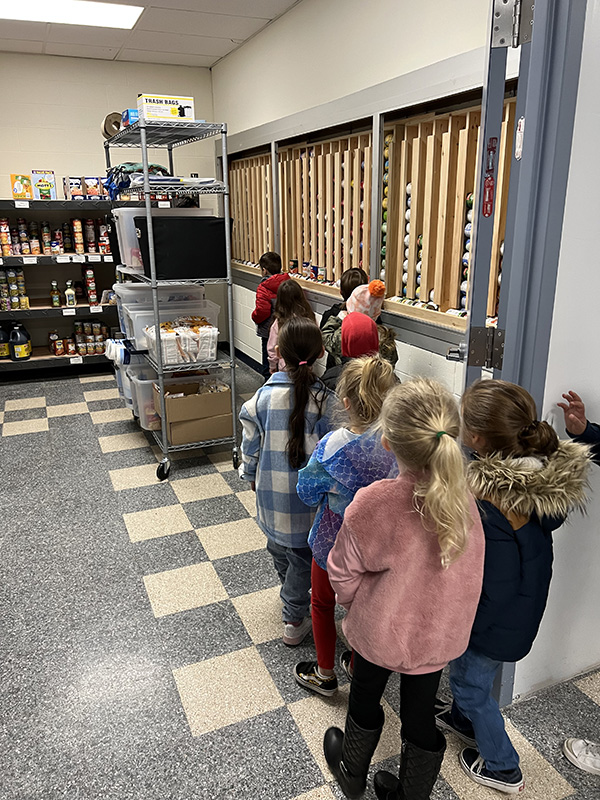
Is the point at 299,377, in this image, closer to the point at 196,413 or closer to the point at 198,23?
the point at 196,413

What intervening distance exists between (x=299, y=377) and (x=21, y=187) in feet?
15.5

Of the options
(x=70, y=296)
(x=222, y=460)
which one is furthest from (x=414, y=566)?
(x=70, y=296)

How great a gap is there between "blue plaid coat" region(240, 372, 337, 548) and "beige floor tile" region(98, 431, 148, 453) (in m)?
2.30

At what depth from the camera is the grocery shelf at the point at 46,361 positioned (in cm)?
568

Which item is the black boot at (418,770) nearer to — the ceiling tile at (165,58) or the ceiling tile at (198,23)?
the ceiling tile at (198,23)

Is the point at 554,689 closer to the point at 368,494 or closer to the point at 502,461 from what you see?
the point at 502,461

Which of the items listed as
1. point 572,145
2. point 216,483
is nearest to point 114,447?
point 216,483

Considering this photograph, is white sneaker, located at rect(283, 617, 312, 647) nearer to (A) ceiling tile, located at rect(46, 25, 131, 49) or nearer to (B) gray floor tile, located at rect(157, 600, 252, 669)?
(B) gray floor tile, located at rect(157, 600, 252, 669)

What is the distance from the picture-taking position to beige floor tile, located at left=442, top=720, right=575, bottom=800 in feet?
5.47

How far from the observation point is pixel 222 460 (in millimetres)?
4020

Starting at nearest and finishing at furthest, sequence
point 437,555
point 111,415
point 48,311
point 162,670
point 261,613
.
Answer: point 437,555, point 162,670, point 261,613, point 111,415, point 48,311

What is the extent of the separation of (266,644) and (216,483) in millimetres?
1503

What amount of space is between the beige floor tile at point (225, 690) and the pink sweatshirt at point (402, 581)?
73cm

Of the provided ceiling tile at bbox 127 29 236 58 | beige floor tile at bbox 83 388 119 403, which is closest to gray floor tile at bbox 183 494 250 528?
beige floor tile at bbox 83 388 119 403
